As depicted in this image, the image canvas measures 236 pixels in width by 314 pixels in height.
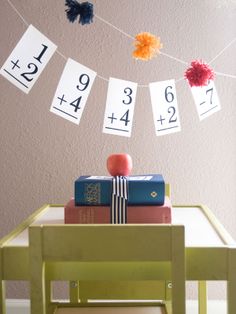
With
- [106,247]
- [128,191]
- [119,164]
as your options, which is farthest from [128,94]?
[106,247]

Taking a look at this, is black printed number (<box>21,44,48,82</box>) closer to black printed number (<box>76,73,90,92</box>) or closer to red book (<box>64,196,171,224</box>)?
black printed number (<box>76,73,90,92</box>)

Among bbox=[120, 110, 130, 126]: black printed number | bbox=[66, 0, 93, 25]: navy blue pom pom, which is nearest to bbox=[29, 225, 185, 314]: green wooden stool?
bbox=[66, 0, 93, 25]: navy blue pom pom

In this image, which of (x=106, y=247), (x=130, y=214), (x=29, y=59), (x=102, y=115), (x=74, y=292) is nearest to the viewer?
(x=106, y=247)

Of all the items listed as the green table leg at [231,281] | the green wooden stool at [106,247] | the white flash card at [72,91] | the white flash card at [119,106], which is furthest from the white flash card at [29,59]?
the green table leg at [231,281]

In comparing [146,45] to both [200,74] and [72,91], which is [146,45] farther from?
[72,91]

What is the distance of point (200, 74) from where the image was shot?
195 cm

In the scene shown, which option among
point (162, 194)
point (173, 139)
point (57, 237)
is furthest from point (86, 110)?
point (57, 237)

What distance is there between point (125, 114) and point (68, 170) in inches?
14.2

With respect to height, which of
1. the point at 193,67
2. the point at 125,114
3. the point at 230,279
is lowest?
the point at 230,279

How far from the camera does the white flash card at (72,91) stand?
7.02ft

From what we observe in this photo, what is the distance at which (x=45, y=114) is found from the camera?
2227 millimetres

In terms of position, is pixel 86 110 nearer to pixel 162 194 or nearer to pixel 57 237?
pixel 162 194

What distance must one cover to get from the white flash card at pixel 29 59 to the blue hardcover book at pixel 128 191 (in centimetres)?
80

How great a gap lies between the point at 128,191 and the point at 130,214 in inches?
2.6
